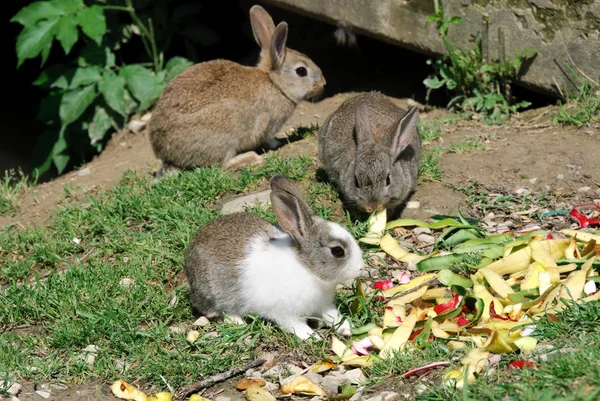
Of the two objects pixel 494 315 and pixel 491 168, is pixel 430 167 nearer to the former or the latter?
pixel 491 168

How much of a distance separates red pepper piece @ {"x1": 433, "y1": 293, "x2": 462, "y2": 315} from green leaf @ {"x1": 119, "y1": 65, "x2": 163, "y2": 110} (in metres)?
5.04

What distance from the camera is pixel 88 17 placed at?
802 centimetres

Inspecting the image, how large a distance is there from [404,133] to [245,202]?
1.28m

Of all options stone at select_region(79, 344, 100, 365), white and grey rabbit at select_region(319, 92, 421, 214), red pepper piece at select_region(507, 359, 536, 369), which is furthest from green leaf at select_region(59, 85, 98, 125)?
red pepper piece at select_region(507, 359, 536, 369)

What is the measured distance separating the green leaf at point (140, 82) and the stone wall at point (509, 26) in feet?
5.55

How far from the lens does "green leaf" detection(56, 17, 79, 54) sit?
7.75 m

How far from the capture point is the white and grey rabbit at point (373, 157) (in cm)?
568

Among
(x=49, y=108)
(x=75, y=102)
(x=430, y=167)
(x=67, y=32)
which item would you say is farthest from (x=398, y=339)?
(x=49, y=108)

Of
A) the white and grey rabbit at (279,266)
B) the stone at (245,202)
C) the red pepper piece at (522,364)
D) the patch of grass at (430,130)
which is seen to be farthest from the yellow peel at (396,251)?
the patch of grass at (430,130)

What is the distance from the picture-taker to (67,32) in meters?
7.83

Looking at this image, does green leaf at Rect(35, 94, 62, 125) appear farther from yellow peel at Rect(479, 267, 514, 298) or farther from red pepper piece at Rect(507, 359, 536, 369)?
red pepper piece at Rect(507, 359, 536, 369)

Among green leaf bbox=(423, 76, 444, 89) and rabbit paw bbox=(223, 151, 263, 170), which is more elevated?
green leaf bbox=(423, 76, 444, 89)

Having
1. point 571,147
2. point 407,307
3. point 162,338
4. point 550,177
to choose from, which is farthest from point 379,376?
point 571,147

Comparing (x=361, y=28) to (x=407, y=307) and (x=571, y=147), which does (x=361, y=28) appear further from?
(x=407, y=307)
